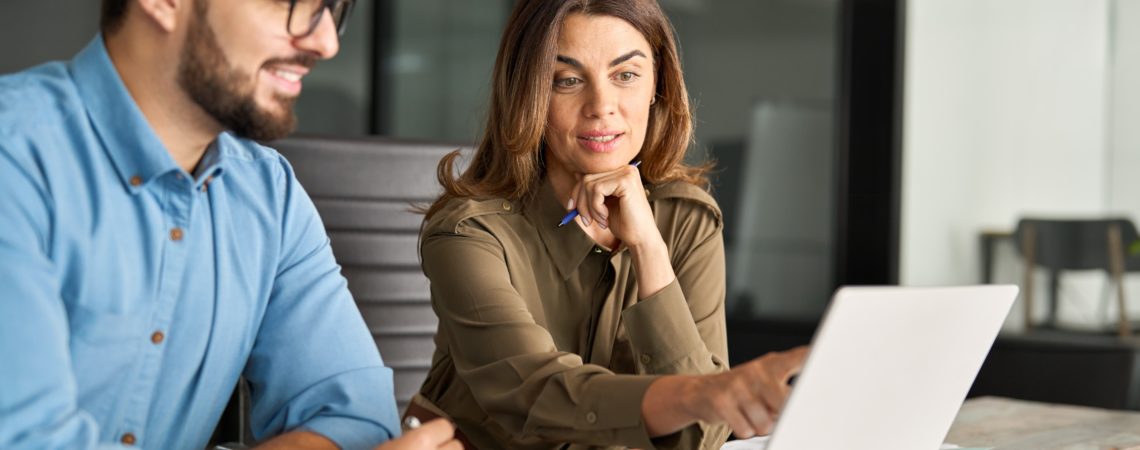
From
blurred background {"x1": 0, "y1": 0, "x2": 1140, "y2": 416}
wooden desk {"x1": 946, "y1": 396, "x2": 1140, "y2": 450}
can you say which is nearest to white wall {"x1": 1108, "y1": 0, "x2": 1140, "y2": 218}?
blurred background {"x1": 0, "y1": 0, "x2": 1140, "y2": 416}

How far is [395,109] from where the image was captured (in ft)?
16.7

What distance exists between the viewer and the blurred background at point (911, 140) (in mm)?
3881

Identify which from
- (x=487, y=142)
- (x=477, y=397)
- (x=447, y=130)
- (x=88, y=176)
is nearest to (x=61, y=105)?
(x=88, y=176)

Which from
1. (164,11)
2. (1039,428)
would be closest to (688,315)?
(1039,428)

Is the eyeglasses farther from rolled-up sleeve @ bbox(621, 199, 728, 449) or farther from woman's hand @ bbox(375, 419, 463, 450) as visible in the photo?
rolled-up sleeve @ bbox(621, 199, 728, 449)

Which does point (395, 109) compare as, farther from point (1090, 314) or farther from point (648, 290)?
point (648, 290)

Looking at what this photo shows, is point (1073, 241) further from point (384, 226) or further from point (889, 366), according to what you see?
point (889, 366)

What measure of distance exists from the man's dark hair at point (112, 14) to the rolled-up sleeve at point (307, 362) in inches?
9.9

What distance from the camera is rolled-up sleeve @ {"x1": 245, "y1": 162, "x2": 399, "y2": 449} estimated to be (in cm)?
121

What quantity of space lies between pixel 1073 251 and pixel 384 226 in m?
2.61

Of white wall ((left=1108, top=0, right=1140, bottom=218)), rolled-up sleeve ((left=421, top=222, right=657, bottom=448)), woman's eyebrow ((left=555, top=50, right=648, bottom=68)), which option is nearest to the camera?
rolled-up sleeve ((left=421, top=222, right=657, bottom=448))

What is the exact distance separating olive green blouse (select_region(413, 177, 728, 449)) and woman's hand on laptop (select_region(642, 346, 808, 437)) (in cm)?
3

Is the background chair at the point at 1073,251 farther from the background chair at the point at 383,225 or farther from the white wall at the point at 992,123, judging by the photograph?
the background chair at the point at 383,225

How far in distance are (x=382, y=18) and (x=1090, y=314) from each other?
275 cm
